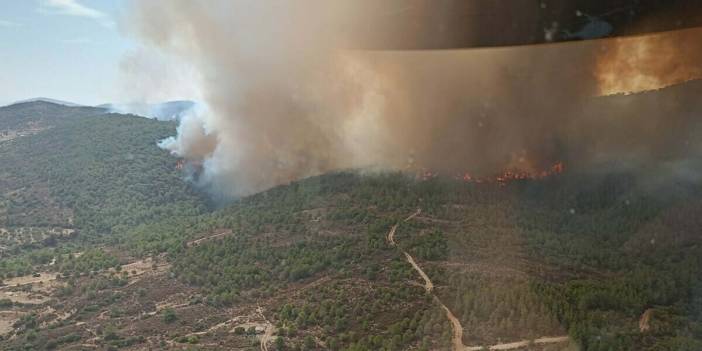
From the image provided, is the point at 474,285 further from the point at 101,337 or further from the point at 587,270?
the point at 101,337

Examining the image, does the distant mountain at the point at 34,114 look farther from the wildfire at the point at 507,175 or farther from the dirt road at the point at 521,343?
the dirt road at the point at 521,343

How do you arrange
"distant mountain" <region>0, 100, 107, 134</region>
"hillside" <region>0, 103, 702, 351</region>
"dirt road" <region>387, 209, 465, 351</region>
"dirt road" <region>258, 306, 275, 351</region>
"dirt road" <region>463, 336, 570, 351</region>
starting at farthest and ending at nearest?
Result: "distant mountain" <region>0, 100, 107, 134</region> < "dirt road" <region>258, 306, 275, 351</region> < "hillside" <region>0, 103, 702, 351</region> < "dirt road" <region>387, 209, 465, 351</region> < "dirt road" <region>463, 336, 570, 351</region>

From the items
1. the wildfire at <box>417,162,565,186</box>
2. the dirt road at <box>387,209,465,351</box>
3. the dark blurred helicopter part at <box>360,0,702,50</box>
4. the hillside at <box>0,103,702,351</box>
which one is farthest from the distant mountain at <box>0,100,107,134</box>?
the dark blurred helicopter part at <box>360,0,702,50</box>

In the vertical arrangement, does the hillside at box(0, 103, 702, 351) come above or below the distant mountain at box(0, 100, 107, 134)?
below

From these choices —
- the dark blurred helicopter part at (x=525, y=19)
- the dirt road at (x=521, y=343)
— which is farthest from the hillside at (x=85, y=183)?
the dark blurred helicopter part at (x=525, y=19)

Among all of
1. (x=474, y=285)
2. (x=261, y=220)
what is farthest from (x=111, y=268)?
(x=474, y=285)

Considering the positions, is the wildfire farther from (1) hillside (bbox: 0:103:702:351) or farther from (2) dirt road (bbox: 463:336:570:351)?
(2) dirt road (bbox: 463:336:570:351)
